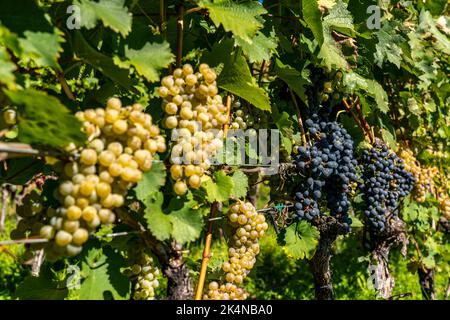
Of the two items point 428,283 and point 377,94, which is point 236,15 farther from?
point 428,283

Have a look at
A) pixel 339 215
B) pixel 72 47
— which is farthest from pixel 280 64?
pixel 72 47

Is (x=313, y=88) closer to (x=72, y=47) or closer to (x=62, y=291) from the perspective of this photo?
(x=72, y=47)

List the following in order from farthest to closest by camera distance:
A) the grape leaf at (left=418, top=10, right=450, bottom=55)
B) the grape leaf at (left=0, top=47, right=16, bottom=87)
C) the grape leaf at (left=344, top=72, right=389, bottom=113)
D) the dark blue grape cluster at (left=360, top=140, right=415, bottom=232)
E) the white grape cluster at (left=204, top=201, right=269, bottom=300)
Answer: the grape leaf at (left=418, top=10, right=450, bottom=55), the dark blue grape cluster at (left=360, top=140, right=415, bottom=232), the grape leaf at (left=344, top=72, right=389, bottom=113), the white grape cluster at (left=204, top=201, right=269, bottom=300), the grape leaf at (left=0, top=47, right=16, bottom=87)

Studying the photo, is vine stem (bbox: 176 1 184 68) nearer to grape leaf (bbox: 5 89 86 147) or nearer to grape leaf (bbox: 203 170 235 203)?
grape leaf (bbox: 203 170 235 203)

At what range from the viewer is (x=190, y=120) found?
3.92 feet

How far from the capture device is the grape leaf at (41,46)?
0.94m

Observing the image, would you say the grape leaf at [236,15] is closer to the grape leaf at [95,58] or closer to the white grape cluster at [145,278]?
the grape leaf at [95,58]

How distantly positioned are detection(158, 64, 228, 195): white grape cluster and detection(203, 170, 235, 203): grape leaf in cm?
8

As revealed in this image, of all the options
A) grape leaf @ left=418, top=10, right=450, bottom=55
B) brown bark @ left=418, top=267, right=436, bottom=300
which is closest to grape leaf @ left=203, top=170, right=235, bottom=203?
grape leaf @ left=418, top=10, right=450, bottom=55

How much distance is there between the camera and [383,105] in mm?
1966

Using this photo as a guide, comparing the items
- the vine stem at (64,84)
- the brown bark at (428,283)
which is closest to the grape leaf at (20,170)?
the vine stem at (64,84)

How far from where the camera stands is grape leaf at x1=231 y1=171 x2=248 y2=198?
4.66 ft

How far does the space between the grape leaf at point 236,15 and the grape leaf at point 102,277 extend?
612 mm
